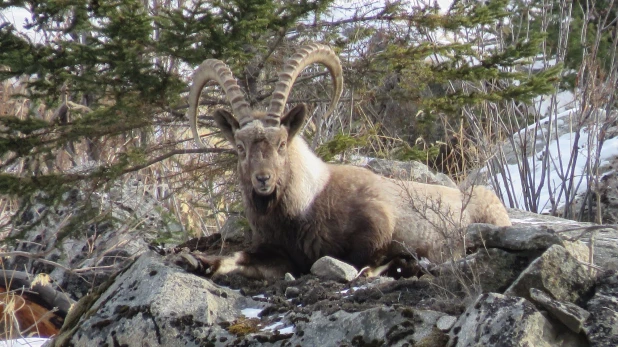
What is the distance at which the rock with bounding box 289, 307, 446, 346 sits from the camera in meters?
4.25

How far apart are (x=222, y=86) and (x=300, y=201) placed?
1245mm

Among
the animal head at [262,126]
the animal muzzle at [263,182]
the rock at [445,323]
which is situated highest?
the animal head at [262,126]

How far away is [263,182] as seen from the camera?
7086 millimetres

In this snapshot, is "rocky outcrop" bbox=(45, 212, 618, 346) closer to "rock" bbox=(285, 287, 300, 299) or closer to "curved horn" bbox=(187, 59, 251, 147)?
"rock" bbox=(285, 287, 300, 299)

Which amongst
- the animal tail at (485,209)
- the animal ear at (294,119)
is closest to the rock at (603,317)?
the animal ear at (294,119)

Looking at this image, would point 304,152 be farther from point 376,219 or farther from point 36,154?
point 36,154

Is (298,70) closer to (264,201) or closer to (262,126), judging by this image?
(262,126)

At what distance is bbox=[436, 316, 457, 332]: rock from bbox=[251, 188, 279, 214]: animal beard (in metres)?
3.20

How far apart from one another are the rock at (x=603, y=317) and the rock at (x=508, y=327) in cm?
8

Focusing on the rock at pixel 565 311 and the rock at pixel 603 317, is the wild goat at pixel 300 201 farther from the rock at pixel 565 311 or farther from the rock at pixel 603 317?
the rock at pixel 565 311

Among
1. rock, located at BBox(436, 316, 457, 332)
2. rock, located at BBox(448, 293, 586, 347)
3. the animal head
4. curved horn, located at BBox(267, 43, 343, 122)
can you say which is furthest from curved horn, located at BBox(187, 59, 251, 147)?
rock, located at BBox(448, 293, 586, 347)

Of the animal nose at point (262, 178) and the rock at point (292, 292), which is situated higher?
the animal nose at point (262, 178)

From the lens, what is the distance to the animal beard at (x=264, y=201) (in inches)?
289

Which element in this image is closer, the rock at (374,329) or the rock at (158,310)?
the rock at (374,329)
